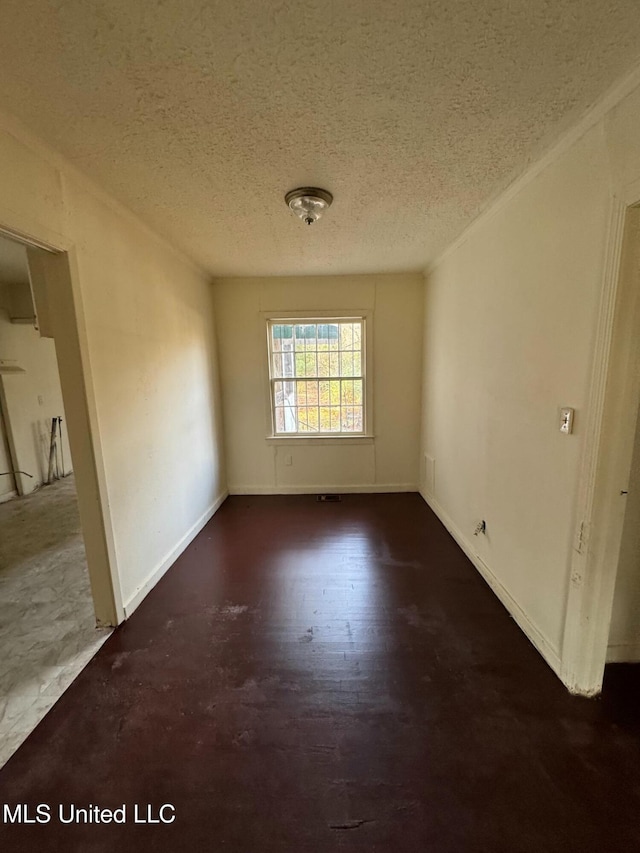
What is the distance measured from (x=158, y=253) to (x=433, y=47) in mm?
2205

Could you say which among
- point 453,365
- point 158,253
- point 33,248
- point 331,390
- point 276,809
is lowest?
point 276,809

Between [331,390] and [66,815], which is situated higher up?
[331,390]

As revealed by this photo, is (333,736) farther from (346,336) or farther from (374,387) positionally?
(346,336)

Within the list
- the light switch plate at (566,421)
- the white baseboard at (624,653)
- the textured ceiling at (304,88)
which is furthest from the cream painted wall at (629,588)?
the textured ceiling at (304,88)

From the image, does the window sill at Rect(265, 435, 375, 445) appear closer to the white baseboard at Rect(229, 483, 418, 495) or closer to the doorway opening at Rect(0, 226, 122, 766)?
the white baseboard at Rect(229, 483, 418, 495)

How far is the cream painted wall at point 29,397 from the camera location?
4.27 metres

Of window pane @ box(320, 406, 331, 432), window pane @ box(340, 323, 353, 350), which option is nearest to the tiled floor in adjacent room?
window pane @ box(320, 406, 331, 432)

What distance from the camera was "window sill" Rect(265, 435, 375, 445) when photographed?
13.4ft

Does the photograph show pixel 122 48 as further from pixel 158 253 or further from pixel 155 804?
pixel 155 804

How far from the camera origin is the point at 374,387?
399 cm

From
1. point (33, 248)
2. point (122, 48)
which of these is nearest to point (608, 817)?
point (122, 48)

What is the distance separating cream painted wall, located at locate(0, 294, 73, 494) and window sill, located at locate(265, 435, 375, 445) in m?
2.62

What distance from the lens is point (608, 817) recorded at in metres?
1.14

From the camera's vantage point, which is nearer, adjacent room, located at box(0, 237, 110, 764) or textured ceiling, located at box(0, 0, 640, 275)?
textured ceiling, located at box(0, 0, 640, 275)
